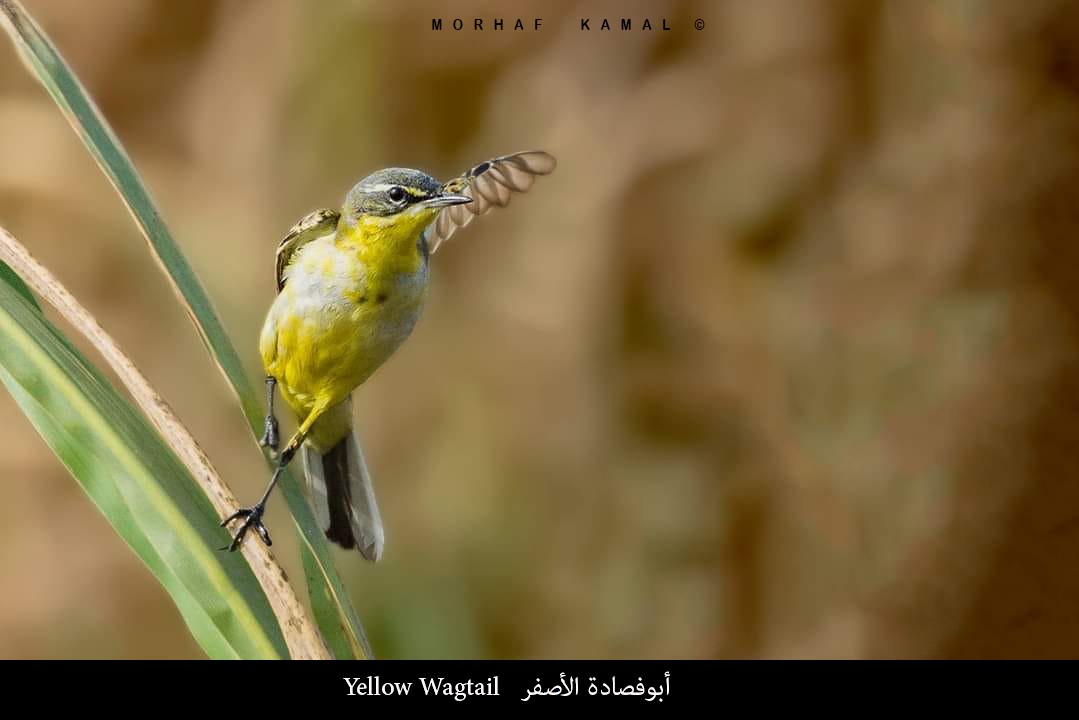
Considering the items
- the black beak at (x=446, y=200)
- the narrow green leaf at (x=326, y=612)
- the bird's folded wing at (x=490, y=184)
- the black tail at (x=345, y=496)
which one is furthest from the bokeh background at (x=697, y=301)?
the narrow green leaf at (x=326, y=612)

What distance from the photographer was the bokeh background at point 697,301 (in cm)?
245

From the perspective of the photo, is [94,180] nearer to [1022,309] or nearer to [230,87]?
[230,87]

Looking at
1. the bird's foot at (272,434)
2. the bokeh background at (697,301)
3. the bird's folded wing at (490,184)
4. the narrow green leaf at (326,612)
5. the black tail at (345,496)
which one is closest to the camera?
the narrow green leaf at (326,612)

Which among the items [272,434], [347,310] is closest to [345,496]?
[272,434]

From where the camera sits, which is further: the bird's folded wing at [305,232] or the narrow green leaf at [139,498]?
the bird's folded wing at [305,232]

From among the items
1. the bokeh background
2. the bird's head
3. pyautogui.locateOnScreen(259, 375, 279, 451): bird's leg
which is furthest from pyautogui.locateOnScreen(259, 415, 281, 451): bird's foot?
the bokeh background

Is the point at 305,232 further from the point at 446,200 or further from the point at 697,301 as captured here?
the point at 697,301

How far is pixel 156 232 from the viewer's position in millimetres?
782

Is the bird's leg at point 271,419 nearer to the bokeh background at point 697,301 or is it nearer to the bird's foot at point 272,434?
the bird's foot at point 272,434

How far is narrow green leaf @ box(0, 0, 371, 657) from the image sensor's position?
2.55 ft

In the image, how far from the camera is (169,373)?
2.22 meters

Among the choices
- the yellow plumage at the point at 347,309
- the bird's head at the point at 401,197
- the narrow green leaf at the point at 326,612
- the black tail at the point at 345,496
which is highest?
the bird's head at the point at 401,197

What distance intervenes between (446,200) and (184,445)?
1.21 ft

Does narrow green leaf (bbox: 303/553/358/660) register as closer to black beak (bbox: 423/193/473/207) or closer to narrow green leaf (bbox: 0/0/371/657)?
narrow green leaf (bbox: 0/0/371/657)
